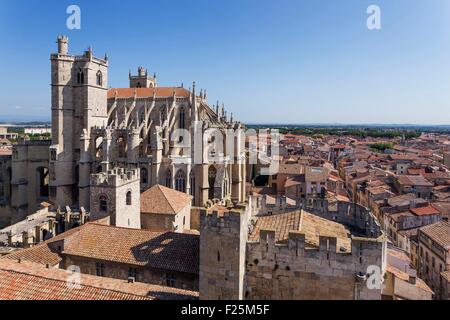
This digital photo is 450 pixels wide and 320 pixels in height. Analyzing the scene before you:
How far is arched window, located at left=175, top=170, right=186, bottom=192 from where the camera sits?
45500mm

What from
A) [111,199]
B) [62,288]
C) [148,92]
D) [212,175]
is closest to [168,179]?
[212,175]

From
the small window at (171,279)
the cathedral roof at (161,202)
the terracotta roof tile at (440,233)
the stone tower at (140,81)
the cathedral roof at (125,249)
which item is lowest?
the terracotta roof tile at (440,233)

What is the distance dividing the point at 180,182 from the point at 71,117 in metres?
17.6

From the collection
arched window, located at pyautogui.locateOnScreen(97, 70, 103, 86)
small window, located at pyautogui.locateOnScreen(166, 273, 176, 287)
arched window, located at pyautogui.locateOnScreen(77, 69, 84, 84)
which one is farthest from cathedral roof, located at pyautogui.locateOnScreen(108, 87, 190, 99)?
small window, located at pyautogui.locateOnScreen(166, 273, 176, 287)

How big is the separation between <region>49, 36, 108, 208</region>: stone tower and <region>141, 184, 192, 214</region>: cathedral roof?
1905 centimetres

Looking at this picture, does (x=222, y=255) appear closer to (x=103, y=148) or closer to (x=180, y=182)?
(x=180, y=182)

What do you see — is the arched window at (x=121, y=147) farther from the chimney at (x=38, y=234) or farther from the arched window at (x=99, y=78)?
the chimney at (x=38, y=234)

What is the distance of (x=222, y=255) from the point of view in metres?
14.3

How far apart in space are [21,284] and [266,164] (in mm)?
68587

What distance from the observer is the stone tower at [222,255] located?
1406cm

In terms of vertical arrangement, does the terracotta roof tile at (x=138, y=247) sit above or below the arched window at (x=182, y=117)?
below

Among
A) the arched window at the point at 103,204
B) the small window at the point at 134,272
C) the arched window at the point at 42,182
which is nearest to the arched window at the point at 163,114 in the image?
the arched window at the point at 42,182

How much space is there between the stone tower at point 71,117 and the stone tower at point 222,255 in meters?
36.1

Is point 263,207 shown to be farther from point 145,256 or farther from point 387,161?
point 387,161
